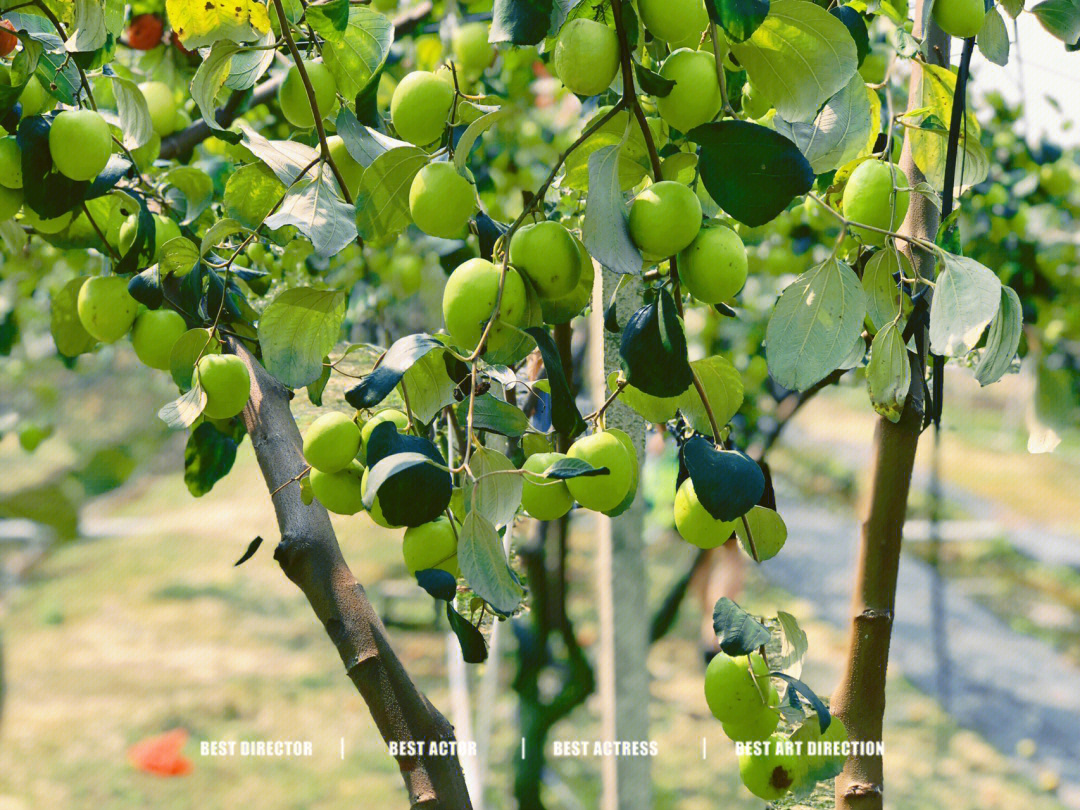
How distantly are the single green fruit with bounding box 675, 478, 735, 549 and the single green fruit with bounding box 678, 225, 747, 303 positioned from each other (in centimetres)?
10

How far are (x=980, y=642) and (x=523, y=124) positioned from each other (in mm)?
2637

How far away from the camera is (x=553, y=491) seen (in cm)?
41

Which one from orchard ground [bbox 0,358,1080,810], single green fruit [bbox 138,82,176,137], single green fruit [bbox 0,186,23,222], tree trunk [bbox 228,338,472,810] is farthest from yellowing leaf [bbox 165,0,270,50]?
orchard ground [bbox 0,358,1080,810]

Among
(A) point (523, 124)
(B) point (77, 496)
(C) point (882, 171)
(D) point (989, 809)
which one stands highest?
(A) point (523, 124)

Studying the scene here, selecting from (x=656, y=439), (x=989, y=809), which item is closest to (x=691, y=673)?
(x=989, y=809)

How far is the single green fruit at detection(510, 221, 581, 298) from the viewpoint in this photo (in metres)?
0.36

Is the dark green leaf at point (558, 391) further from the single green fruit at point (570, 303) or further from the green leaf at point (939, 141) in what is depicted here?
the green leaf at point (939, 141)

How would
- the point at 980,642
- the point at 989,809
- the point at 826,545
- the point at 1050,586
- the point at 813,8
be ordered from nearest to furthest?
the point at 813,8 → the point at 989,809 → the point at 980,642 → the point at 1050,586 → the point at 826,545

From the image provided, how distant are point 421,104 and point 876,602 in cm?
39

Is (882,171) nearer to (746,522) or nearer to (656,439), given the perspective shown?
(746,522)

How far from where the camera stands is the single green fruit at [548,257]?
36cm

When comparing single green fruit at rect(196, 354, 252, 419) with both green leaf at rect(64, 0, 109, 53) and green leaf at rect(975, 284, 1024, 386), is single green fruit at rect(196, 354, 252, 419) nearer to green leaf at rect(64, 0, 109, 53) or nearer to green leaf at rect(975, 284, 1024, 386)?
green leaf at rect(64, 0, 109, 53)

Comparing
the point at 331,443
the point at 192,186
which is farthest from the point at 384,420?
the point at 192,186

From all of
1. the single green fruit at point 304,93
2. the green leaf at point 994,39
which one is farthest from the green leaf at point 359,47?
the green leaf at point 994,39
